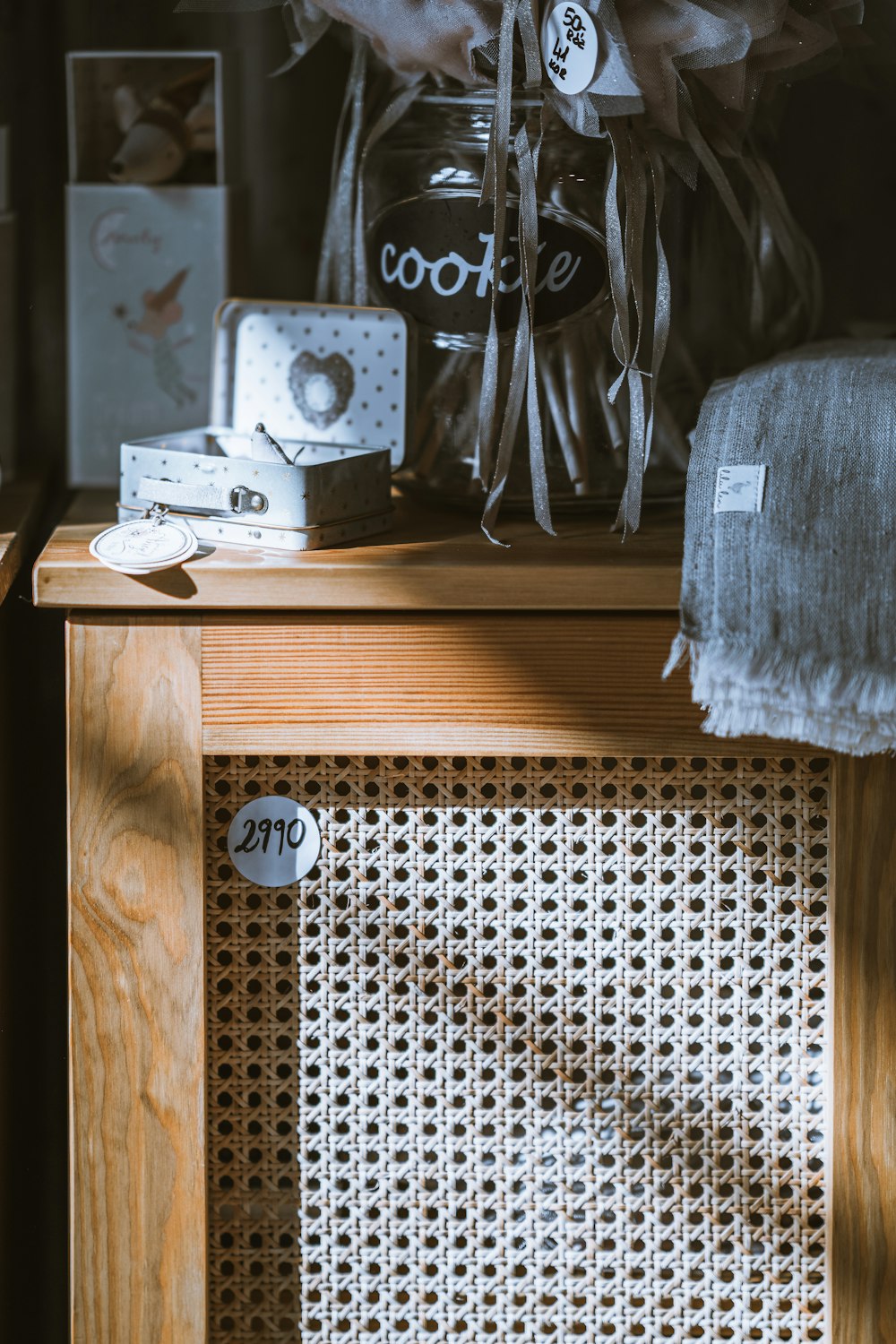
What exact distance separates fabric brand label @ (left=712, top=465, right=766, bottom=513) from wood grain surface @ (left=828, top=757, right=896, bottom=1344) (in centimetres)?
17

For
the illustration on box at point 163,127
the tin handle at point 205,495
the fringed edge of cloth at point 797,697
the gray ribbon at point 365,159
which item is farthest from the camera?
the illustration on box at point 163,127

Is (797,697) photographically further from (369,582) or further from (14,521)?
(14,521)

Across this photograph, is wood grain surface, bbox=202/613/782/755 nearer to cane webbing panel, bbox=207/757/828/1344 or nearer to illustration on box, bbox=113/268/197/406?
cane webbing panel, bbox=207/757/828/1344

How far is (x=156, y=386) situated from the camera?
1.07 m

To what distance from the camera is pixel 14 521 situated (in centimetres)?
91

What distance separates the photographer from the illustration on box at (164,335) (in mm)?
1059

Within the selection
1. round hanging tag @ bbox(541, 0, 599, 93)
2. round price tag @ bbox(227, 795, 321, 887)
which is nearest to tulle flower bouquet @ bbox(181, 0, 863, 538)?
round hanging tag @ bbox(541, 0, 599, 93)

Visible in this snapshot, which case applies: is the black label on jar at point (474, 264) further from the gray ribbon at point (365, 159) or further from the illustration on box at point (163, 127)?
the illustration on box at point (163, 127)

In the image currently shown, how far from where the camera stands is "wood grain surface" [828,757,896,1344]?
79 centimetres

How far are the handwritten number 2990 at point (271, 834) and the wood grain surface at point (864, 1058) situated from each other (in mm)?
339

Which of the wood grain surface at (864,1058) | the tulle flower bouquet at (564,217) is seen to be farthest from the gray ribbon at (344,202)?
the wood grain surface at (864,1058)

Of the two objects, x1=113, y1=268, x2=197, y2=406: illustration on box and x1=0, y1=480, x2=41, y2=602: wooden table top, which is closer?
x1=0, y1=480, x2=41, y2=602: wooden table top

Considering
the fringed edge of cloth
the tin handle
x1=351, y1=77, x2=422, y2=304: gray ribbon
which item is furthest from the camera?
x1=351, y1=77, x2=422, y2=304: gray ribbon

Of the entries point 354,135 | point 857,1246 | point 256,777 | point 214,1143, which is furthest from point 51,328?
point 857,1246
